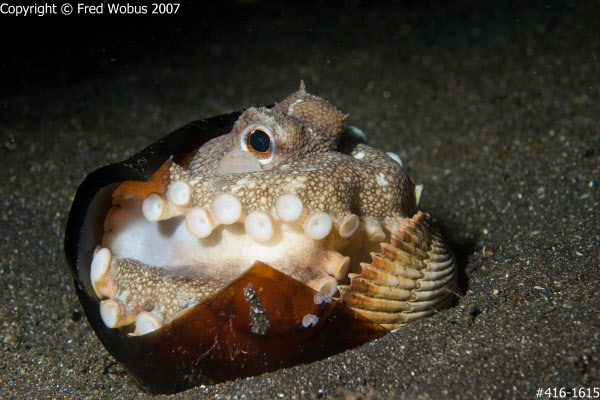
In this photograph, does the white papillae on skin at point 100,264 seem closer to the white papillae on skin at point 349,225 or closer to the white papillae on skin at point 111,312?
the white papillae on skin at point 111,312

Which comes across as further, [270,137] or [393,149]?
[393,149]

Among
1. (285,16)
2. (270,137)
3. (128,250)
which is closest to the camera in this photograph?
(270,137)

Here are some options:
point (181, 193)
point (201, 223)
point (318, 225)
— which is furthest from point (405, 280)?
point (181, 193)

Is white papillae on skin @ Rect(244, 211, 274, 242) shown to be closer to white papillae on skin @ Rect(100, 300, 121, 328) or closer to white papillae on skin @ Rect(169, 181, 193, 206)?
white papillae on skin @ Rect(169, 181, 193, 206)

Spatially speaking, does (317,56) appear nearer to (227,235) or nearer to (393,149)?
(393,149)

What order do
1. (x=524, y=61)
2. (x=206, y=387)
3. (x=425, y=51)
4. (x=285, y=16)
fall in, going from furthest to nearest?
(x=285, y=16), (x=425, y=51), (x=524, y=61), (x=206, y=387)

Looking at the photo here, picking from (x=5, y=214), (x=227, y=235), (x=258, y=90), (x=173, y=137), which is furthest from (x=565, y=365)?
(x=258, y=90)

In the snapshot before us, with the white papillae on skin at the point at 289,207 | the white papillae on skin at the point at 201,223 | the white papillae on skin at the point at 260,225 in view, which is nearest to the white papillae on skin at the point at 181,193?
the white papillae on skin at the point at 201,223
